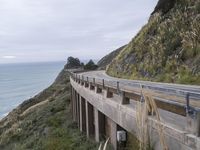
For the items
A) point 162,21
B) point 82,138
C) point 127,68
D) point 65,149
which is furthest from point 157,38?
point 65,149

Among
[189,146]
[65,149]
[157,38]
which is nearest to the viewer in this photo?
[189,146]

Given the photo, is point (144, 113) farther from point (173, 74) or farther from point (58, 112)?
point (58, 112)

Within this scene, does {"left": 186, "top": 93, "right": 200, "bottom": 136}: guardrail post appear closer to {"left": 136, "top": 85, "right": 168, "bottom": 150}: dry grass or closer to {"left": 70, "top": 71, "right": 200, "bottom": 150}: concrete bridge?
{"left": 70, "top": 71, "right": 200, "bottom": 150}: concrete bridge

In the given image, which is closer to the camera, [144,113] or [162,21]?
[144,113]

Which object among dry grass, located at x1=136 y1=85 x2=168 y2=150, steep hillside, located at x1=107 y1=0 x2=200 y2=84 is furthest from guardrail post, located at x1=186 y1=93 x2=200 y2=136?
steep hillside, located at x1=107 y1=0 x2=200 y2=84

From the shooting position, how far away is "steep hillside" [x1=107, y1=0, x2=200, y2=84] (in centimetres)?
2245

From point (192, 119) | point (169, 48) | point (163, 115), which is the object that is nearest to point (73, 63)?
point (169, 48)

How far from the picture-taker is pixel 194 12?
1078 inches

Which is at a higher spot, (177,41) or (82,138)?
(177,41)

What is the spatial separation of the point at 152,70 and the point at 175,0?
29.4 feet

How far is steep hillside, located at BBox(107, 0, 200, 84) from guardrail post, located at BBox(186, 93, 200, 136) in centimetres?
1396

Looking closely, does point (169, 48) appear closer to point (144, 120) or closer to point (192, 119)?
point (144, 120)

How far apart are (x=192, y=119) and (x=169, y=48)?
847 inches

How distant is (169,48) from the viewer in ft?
87.6
